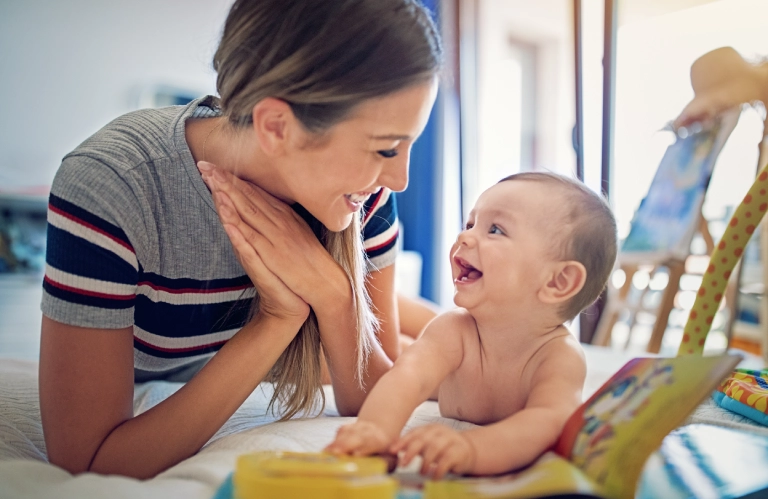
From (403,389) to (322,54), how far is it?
432 millimetres

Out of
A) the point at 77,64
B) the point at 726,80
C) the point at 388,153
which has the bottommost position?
the point at 388,153

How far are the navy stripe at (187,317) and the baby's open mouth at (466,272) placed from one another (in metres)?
0.37

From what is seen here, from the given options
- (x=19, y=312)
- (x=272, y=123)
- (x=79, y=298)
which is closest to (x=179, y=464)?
(x=79, y=298)

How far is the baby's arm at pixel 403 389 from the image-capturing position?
60 cm

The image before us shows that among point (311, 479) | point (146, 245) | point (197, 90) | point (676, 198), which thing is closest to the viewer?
point (311, 479)

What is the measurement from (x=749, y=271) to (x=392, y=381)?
3.40 m

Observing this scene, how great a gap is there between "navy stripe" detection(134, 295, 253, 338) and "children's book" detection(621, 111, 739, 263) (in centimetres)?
196

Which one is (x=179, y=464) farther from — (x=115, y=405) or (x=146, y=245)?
(x=146, y=245)

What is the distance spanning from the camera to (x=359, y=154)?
2.63ft

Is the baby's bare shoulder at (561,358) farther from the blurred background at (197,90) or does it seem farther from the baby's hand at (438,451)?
the blurred background at (197,90)

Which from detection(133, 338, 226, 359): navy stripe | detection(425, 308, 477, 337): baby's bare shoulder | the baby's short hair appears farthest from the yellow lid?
detection(133, 338, 226, 359): navy stripe

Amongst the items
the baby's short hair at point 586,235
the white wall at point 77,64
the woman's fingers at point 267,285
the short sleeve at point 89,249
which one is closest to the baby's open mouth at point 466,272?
the baby's short hair at point 586,235

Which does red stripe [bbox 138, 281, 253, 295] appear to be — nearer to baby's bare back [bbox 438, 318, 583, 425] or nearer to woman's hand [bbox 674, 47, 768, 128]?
baby's bare back [bbox 438, 318, 583, 425]

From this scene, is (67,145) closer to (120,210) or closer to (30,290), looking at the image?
(30,290)
